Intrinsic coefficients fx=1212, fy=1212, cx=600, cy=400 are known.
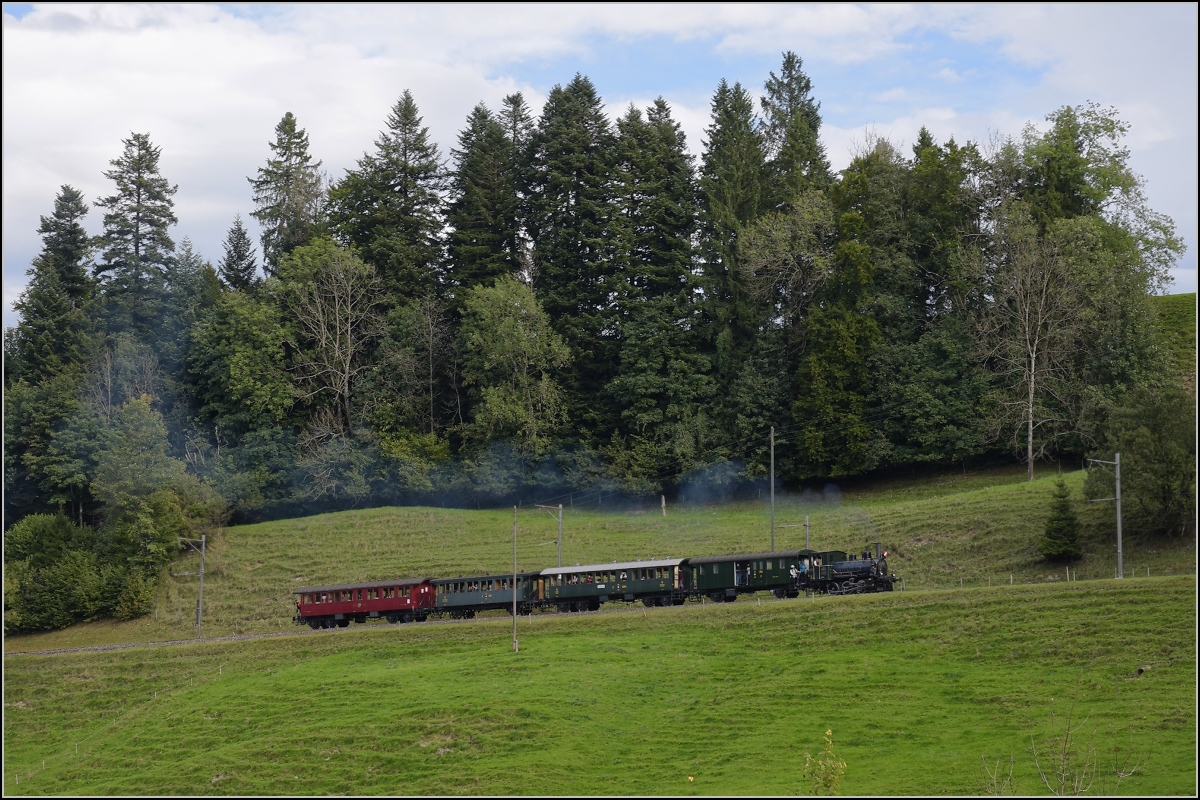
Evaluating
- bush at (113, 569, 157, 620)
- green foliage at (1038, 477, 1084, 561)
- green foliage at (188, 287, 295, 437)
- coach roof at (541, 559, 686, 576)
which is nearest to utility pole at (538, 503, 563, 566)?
coach roof at (541, 559, 686, 576)

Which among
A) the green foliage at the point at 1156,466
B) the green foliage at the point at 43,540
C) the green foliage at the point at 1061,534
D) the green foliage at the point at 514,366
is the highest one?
the green foliage at the point at 514,366

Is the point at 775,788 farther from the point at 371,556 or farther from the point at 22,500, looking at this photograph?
the point at 22,500

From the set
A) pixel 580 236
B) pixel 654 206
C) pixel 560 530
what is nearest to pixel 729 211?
pixel 654 206

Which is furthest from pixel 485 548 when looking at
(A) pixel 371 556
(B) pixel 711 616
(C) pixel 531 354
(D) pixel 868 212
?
(D) pixel 868 212

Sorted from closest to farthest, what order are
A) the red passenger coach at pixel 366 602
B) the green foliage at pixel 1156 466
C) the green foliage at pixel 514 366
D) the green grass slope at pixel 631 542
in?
the green foliage at pixel 1156 466, the green grass slope at pixel 631 542, the red passenger coach at pixel 366 602, the green foliage at pixel 514 366

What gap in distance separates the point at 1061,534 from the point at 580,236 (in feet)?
155

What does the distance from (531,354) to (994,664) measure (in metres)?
48.9

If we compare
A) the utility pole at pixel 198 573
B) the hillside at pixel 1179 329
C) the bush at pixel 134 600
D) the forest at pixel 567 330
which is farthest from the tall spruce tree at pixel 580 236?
the hillside at pixel 1179 329

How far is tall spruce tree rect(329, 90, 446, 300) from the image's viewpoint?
316 feet

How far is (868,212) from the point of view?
86.1 m

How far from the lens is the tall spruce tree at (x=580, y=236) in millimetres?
91188

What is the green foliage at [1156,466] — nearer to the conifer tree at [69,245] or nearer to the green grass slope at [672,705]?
the green grass slope at [672,705]

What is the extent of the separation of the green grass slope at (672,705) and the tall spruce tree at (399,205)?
46160mm

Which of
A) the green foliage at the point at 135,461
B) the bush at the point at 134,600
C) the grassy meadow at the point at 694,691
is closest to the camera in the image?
the grassy meadow at the point at 694,691
